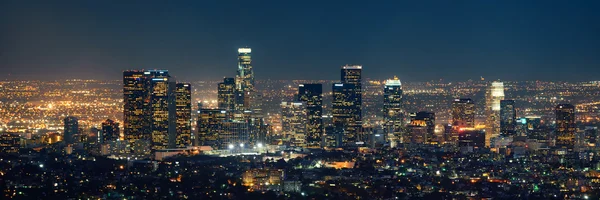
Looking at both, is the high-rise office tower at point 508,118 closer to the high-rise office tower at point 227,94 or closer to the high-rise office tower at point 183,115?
the high-rise office tower at point 227,94

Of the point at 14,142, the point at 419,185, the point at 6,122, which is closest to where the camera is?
the point at 419,185

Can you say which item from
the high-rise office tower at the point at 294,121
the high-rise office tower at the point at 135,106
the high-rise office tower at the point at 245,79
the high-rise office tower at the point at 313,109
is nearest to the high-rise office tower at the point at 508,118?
the high-rise office tower at the point at 313,109

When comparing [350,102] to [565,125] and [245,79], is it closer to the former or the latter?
[245,79]

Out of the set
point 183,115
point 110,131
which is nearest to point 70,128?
point 110,131

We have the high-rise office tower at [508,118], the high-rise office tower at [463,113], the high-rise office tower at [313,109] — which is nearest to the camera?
the high-rise office tower at [313,109]

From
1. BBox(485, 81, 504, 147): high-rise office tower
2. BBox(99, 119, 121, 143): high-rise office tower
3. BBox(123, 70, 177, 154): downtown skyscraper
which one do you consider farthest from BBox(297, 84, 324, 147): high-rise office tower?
BBox(99, 119, 121, 143): high-rise office tower

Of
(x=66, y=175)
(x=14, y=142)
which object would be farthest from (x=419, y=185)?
(x=14, y=142)

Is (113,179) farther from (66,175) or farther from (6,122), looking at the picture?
(6,122)
